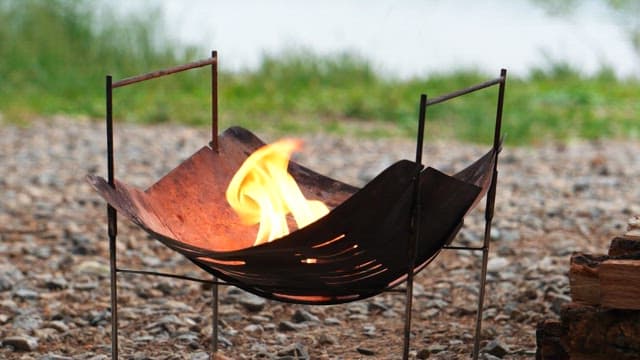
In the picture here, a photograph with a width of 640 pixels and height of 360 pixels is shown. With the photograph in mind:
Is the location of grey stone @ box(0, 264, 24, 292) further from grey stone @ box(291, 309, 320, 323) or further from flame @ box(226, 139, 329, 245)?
flame @ box(226, 139, 329, 245)

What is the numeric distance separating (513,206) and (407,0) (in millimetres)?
5563

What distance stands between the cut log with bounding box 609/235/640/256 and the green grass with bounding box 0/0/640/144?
3958 mm

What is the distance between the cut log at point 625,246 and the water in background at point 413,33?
5.77 metres

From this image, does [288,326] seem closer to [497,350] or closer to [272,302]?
[272,302]

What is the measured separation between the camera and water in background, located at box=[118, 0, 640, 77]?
7895 mm

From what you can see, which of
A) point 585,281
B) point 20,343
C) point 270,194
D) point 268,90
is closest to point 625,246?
point 585,281

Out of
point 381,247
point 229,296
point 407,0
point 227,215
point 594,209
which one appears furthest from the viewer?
point 407,0

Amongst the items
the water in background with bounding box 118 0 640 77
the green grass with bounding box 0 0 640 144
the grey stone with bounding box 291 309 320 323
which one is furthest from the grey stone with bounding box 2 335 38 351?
the water in background with bounding box 118 0 640 77

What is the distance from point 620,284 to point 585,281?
0.12m

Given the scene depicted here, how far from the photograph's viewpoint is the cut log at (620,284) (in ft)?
6.30

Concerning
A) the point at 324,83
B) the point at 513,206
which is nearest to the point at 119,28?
the point at 324,83

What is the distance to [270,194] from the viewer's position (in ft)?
8.10

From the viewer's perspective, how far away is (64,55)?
7281 millimetres

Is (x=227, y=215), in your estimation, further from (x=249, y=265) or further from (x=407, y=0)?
→ (x=407, y=0)
